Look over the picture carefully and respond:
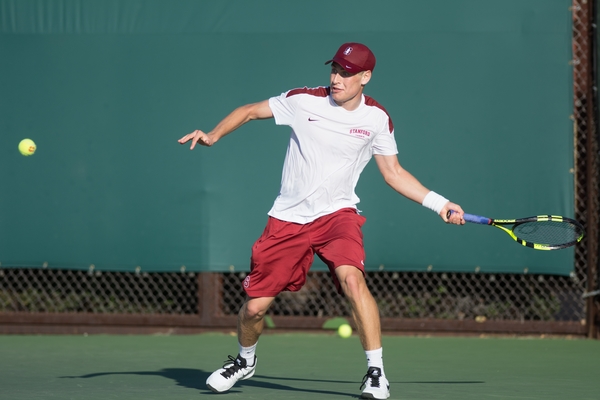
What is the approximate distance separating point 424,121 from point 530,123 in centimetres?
78

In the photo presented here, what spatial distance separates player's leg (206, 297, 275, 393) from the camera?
16.0 ft

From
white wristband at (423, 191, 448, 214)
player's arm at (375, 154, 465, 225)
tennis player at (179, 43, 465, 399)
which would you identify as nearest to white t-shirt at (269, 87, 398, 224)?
tennis player at (179, 43, 465, 399)

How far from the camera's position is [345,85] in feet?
15.8

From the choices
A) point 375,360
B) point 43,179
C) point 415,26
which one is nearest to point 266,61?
point 415,26

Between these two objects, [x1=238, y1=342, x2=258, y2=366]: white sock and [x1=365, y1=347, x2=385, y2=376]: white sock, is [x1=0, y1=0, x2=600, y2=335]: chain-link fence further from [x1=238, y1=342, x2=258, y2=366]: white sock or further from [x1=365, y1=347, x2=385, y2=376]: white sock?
[x1=365, y1=347, x2=385, y2=376]: white sock

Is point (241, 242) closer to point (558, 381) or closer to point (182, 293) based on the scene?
point (182, 293)

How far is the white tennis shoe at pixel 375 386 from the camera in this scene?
454 centimetres

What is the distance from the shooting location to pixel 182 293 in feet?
24.8

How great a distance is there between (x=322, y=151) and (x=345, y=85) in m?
0.36

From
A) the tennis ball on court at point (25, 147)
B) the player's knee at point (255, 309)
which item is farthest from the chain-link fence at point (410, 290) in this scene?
the player's knee at point (255, 309)

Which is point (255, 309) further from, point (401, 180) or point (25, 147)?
point (25, 147)

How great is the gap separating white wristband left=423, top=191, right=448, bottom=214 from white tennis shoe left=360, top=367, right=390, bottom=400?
0.87 m

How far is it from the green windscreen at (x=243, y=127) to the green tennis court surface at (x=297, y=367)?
597mm

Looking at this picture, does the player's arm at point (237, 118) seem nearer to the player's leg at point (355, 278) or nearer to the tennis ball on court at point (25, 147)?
the player's leg at point (355, 278)
